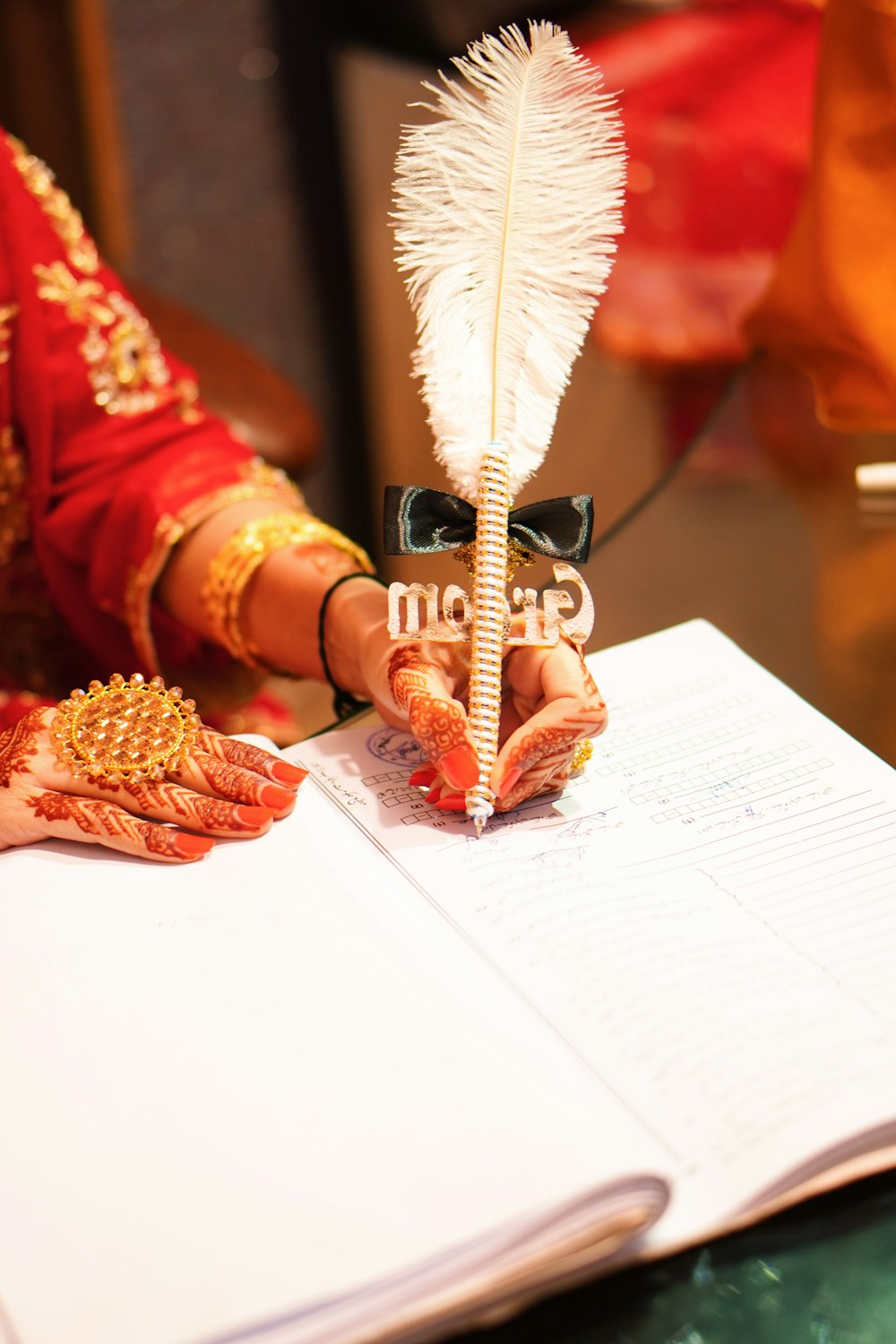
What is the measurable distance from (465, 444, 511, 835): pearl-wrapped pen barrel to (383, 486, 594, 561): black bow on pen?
0.04 ft

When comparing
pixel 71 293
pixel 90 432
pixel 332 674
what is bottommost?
pixel 332 674

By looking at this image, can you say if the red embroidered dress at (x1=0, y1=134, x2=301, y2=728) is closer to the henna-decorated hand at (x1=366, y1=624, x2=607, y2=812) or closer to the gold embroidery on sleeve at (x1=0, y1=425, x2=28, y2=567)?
the gold embroidery on sleeve at (x1=0, y1=425, x2=28, y2=567)

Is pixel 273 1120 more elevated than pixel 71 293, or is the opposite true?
pixel 71 293

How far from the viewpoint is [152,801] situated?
0.75 m

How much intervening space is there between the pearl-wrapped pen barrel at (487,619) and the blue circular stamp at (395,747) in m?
0.09

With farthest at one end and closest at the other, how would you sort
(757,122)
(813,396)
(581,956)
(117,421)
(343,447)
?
(343,447), (757,122), (813,396), (117,421), (581,956)

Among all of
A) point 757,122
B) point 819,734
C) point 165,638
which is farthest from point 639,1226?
point 757,122

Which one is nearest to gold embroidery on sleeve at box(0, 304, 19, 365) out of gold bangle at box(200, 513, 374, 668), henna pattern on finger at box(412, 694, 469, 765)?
gold bangle at box(200, 513, 374, 668)

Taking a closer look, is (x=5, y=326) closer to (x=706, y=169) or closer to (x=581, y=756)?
(x=581, y=756)

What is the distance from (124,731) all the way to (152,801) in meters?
0.06

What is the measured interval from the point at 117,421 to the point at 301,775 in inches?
19.8

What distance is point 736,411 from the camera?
1.28 meters

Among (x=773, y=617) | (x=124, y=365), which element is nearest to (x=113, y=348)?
(x=124, y=365)

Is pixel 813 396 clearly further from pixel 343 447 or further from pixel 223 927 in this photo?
pixel 343 447
